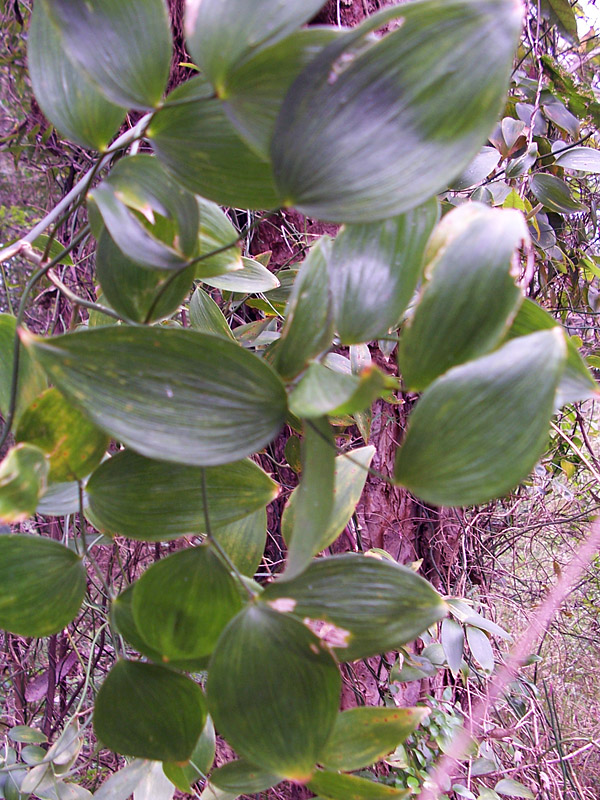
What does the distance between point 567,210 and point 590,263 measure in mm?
220

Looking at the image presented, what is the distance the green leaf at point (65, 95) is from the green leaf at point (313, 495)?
199 mm

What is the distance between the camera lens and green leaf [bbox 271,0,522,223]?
15cm

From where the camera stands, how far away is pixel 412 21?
0.15m

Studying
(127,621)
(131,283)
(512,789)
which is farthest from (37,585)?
(512,789)

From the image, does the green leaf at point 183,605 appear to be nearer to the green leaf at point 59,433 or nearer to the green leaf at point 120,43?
the green leaf at point 59,433

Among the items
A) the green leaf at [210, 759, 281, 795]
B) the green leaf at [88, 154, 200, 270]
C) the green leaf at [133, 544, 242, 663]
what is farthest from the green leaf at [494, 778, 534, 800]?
the green leaf at [88, 154, 200, 270]

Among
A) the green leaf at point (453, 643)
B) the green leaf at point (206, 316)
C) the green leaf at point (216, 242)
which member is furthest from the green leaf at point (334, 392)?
the green leaf at point (453, 643)

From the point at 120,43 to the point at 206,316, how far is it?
0.23m

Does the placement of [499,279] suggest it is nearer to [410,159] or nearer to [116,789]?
[410,159]

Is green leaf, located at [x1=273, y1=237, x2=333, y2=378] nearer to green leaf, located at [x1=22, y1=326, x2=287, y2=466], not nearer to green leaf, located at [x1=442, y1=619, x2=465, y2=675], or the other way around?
green leaf, located at [x1=22, y1=326, x2=287, y2=466]

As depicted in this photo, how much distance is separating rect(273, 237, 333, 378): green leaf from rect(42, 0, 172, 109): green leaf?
0.10 meters

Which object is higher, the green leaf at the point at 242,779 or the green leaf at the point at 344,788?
the green leaf at the point at 344,788

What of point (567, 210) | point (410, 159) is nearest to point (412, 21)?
point (410, 159)

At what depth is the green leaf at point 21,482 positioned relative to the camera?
0.17m
